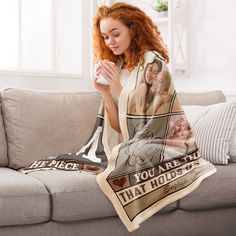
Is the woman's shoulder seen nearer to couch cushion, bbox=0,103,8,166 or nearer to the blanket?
the blanket

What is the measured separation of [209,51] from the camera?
3324 millimetres

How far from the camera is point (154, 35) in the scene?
2336 mm

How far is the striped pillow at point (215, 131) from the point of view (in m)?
2.40

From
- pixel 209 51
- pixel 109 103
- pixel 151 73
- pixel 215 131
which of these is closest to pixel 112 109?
pixel 109 103

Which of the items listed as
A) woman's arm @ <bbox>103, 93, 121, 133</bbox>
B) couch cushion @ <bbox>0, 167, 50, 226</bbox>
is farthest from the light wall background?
couch cushion @ <bbox>0, 167, 50, 226</bbox>

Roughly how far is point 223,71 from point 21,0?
153cm

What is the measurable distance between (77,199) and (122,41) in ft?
2.56

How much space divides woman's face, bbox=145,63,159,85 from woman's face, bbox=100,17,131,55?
170mm

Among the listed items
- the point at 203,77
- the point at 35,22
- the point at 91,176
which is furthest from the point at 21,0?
the point at 91,176

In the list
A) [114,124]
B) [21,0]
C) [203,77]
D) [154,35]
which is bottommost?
[114,124]

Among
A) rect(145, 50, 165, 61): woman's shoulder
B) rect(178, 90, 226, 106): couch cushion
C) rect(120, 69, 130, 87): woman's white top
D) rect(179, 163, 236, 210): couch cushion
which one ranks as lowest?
rect(179, 163, 236, 210): couch cushion

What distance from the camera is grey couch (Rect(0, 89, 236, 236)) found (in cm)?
186

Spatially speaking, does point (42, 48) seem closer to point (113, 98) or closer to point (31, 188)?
point (113, 98)

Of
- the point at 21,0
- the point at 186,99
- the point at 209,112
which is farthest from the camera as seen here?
the point at 21,0
